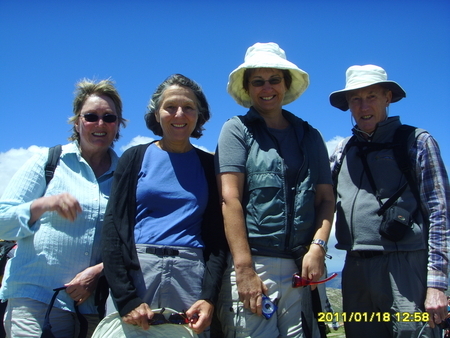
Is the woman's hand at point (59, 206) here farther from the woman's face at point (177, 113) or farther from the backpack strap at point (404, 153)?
the backpack strap at point (404, 153)

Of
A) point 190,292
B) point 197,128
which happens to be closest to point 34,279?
point 190,292

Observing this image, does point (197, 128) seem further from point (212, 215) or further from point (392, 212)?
point (392, 212)

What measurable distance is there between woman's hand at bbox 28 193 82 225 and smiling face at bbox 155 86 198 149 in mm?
1239

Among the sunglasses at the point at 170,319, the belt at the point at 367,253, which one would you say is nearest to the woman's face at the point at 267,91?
the belt at the point at 367,253

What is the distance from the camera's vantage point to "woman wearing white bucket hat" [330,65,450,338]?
4426 mm

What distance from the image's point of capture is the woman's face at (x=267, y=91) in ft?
14.8

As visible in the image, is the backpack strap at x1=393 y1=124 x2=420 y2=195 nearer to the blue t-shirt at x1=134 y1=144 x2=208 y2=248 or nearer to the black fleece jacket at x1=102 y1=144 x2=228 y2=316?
the black fleece jacket at x1=102 y1=144 x2=228 y2=316

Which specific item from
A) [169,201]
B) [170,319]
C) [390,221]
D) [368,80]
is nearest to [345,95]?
[368,80]

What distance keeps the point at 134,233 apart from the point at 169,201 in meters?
0.46

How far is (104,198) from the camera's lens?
4.47m

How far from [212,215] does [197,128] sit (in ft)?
4.06

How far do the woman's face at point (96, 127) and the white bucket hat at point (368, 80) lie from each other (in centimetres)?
303

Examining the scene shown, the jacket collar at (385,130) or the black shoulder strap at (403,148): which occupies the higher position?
the jacket collar at (385,130)

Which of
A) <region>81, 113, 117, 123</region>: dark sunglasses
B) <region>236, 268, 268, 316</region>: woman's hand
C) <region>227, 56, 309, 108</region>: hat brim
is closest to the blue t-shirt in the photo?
<region>236, 268, 268, 316</region>: woman's hand
